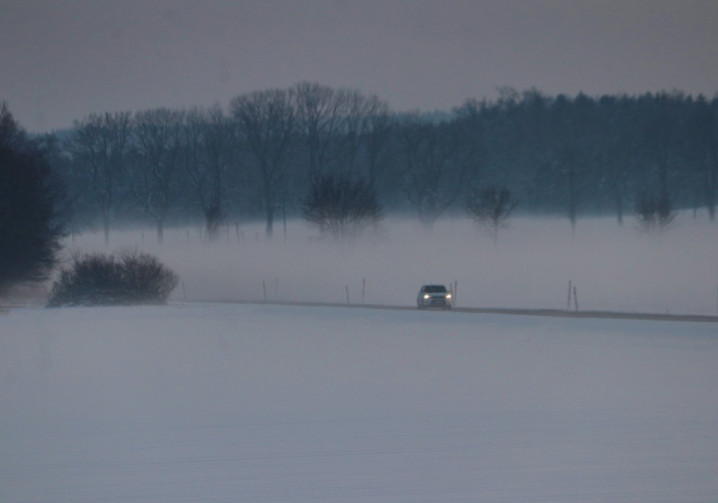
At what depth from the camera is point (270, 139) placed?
3226 inches

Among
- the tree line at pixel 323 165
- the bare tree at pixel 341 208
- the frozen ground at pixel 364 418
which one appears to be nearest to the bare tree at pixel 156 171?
the tree line at pixel 323 165

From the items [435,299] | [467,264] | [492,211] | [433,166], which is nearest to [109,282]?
[435,299]

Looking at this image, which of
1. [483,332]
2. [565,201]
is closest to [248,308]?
[483,332]

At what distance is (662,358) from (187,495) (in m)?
15.0

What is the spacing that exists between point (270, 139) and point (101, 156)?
15552 millimetres

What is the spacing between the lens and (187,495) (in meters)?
11.7

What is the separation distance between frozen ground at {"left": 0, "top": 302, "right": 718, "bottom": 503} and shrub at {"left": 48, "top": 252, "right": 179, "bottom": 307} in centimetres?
1378

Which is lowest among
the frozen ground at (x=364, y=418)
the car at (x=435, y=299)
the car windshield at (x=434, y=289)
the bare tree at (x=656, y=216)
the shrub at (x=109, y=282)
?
the frozen ground at (x=364, y=418)

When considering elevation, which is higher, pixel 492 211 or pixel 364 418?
pixel 492 211

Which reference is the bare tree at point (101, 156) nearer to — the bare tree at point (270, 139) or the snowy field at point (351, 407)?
the bare tree at point (270, 139)

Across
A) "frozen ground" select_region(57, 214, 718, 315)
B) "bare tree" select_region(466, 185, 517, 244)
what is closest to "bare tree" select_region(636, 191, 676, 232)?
"frozen ground" select_region(57, 214, 718, 315)

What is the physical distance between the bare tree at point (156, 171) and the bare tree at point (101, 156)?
1473 millimetres

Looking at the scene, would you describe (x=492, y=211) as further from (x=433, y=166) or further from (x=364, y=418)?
(x=364, y=418)

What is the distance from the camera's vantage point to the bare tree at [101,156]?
8138cm
